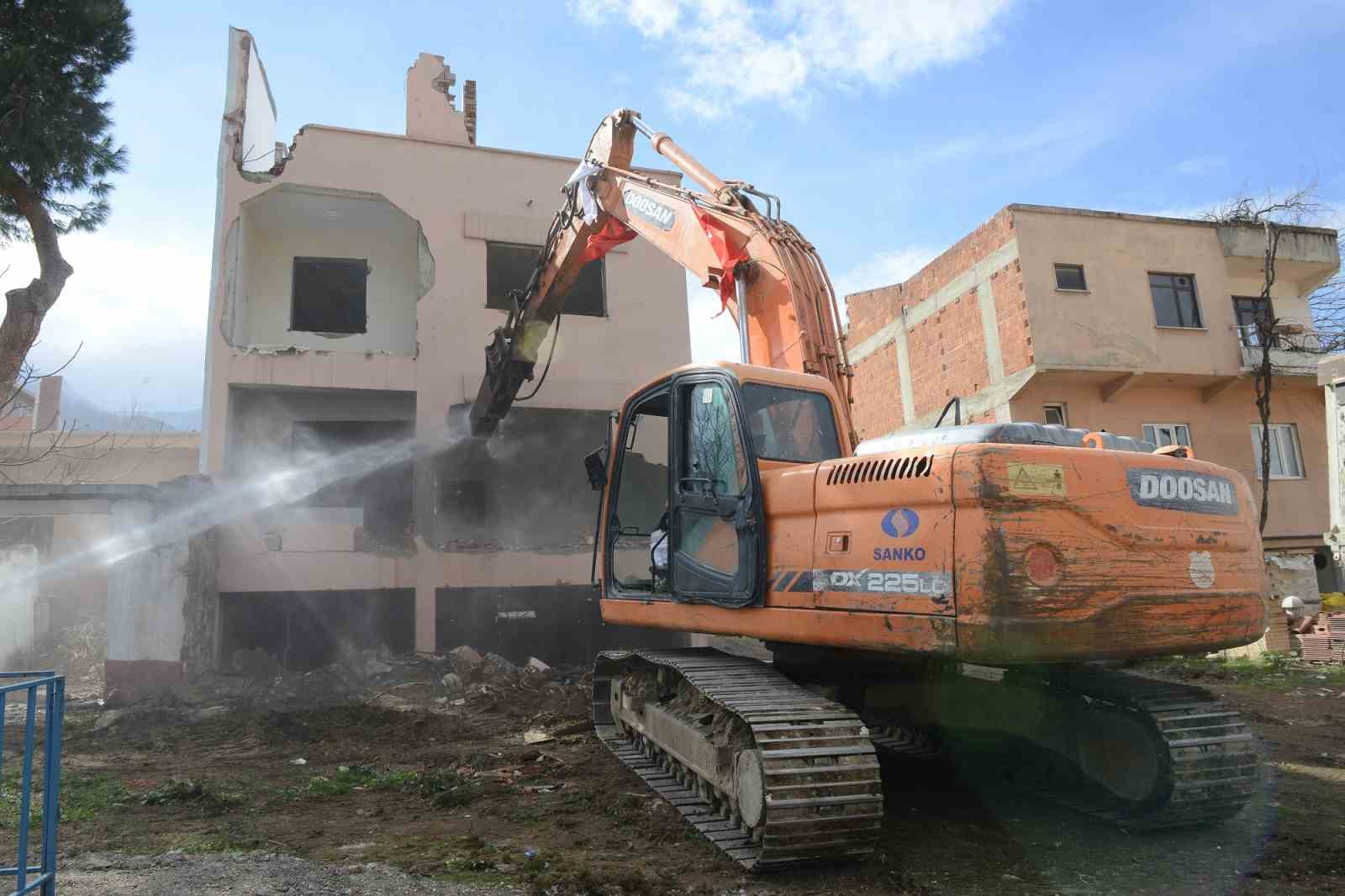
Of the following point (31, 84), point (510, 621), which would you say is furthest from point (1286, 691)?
point (31, 84)

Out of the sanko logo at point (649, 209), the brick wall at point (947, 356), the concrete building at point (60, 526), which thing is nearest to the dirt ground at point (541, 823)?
the sanko logo at point (649, 209)

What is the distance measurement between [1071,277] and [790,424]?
16.4 metres

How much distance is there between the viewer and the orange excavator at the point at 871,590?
3811mm

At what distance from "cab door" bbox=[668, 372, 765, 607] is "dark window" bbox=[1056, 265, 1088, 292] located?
16190mm

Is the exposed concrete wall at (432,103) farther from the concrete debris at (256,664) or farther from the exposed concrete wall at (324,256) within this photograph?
the concrete debris at (256,664)

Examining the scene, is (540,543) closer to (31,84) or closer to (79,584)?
(31,84)

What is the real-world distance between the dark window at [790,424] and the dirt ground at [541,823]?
85.9 inches

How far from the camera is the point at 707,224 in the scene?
21.5ft

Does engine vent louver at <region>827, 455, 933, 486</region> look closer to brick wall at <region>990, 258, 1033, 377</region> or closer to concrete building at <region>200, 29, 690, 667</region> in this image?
concrete building at <region>200, 29, 690, 667</region>

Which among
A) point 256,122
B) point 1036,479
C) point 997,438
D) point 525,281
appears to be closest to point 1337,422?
point 525,281

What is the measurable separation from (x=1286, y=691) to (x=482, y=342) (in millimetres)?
11358

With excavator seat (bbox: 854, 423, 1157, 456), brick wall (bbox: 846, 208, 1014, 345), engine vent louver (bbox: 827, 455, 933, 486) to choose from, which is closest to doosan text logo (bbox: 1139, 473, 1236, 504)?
excavator seat (bbox: 854, 423, 1157, 456)

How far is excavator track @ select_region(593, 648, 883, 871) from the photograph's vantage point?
396 cm

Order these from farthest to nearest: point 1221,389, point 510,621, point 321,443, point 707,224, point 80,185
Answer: point 1221,389, point 321,443, point 510,621, point 80,185, point 707,224
